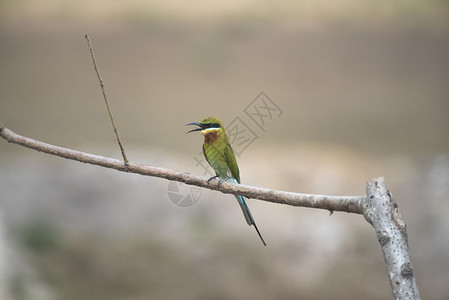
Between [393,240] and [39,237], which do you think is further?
[39,237]

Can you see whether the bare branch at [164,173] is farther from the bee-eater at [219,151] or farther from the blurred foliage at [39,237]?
the blurred foliage at [39,237]

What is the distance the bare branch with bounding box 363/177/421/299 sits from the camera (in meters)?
0.89

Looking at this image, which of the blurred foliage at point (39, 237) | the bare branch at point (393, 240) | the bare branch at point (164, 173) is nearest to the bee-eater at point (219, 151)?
the bare branch at point (164, 173)

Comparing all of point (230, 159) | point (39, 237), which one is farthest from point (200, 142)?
point (230, 159)

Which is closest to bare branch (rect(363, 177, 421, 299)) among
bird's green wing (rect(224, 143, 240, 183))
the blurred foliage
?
bird's green wing (rect(224, 143, 240, 183))

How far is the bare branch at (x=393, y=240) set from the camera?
2.93 ft

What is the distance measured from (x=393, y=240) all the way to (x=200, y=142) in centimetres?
435

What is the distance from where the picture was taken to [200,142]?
5.22 meters

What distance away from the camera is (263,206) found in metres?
3.99

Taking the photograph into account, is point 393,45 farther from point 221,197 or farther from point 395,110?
point 221,197

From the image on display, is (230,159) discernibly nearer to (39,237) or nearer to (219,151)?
(219,151)

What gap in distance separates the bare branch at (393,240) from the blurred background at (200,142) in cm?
179

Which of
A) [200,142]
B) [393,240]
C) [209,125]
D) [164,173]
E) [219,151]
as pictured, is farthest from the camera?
[200,142]

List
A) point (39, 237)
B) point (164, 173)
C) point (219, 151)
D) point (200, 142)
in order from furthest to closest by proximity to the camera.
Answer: point (200, 142), point (39, 237), point (219, 151), point (164, 173)
